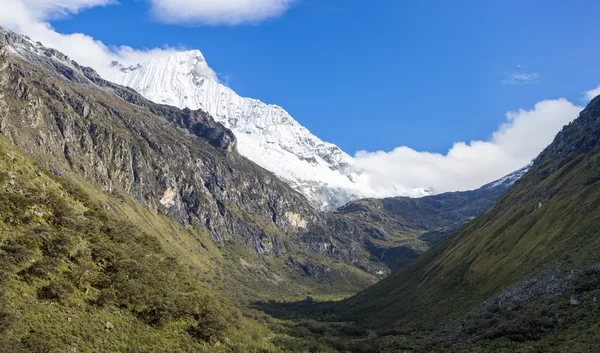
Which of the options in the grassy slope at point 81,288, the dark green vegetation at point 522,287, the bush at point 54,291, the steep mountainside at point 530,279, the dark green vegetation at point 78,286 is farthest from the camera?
the steep mountainside at point 530,279

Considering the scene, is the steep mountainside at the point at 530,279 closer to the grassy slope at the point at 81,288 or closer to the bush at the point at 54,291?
the grassy slope at the point at 81,288

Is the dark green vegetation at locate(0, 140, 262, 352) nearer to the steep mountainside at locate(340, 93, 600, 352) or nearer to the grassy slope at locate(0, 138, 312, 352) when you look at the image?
the grassy slope at locate(0, 138, 312, 352)

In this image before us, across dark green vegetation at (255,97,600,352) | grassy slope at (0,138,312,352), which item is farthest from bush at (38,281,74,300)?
Result: dark green vegetation at (255,97,600,352)

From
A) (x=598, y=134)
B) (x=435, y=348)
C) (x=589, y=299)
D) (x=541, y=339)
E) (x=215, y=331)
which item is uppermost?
(x=598, y=134)

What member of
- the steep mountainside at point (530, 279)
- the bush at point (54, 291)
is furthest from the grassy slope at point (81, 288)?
the steep mountainside at point (530, 279)

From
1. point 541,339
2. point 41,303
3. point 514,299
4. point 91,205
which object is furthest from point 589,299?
point 91,205

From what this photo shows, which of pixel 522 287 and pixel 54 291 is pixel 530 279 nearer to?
pixel 522 287

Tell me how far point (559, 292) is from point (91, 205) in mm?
115532

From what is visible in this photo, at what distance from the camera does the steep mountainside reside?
235 feet

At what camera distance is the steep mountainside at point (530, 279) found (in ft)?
235

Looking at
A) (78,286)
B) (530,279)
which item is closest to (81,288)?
(78,286)

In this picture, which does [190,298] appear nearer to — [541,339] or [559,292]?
[541,339]

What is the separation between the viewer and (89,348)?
5947 centimetres

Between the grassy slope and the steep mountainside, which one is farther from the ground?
the steep mountainside
